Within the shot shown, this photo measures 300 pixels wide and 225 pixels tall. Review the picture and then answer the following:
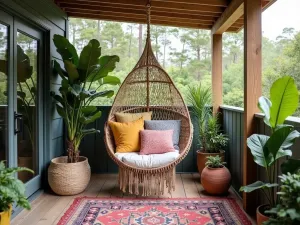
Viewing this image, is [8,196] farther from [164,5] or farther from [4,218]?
[164,5]

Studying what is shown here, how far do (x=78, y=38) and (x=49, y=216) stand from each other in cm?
520

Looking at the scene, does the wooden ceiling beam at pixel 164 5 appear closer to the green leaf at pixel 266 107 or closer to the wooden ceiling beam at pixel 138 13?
the wooden ceiling beam at pixel 138 13

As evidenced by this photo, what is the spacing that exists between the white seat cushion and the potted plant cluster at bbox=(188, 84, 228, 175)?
74cm

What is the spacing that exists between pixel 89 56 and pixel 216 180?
7.01 ft

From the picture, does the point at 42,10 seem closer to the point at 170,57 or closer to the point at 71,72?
the point at 71,72

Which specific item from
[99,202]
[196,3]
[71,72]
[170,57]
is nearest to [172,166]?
[99,202]

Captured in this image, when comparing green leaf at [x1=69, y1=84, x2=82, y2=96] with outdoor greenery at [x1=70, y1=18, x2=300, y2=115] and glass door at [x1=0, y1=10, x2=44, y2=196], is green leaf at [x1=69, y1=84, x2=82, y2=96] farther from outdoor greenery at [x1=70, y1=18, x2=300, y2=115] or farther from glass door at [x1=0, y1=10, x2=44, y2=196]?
outdoor greenery at [x1=70, y1=18, x2=300, y2=115]

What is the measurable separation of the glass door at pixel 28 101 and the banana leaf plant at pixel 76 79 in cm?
25

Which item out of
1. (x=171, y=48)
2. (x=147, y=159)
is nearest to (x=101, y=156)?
(x=147, y=159)

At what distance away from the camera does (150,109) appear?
4.24 meters

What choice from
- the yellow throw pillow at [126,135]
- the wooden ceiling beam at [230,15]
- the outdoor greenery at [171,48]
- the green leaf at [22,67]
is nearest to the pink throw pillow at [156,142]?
the yellow throw pillow at [126,135]

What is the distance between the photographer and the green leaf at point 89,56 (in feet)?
11.2

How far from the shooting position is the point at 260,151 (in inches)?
87.7

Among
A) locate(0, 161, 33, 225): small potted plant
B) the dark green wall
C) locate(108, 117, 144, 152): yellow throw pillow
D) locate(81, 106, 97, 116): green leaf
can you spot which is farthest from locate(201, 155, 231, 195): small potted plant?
locate(0, 161, 33, 225): small potted plant
